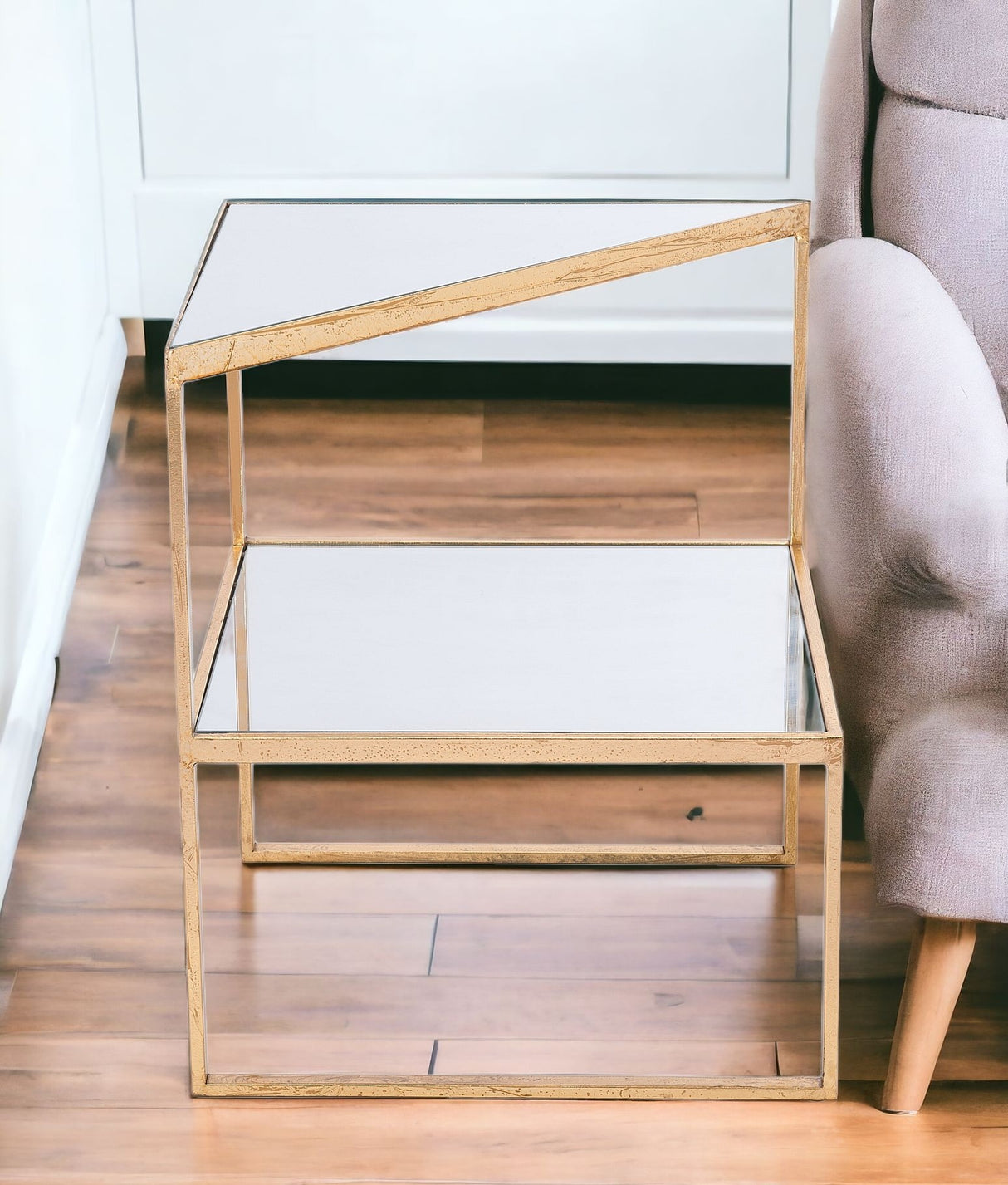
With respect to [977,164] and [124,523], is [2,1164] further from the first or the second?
[977,164]

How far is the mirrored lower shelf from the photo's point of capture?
3.82ft

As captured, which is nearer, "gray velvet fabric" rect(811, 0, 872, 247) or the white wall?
"gray velvet fabric" rect(811, 0, 872, 247)

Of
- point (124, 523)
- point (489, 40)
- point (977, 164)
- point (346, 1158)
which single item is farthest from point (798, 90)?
point (346, 1158)

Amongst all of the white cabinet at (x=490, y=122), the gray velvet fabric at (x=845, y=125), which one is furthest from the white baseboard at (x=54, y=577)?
the gray velvet fabric at (x=845, y=125)

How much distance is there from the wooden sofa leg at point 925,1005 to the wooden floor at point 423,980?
0.10 feet

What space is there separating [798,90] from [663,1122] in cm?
154

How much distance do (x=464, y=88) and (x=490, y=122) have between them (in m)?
0.06

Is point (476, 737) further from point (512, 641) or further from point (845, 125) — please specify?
point (845, 125)

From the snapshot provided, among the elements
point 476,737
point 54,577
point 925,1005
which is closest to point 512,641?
point 476,737

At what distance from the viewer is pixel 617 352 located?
7.69 ft

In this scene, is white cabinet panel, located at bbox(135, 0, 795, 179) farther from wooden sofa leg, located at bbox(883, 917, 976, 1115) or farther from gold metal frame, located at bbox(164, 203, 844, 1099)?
wooden sofa leg, located at bbox(883, 917, 976, 1115)

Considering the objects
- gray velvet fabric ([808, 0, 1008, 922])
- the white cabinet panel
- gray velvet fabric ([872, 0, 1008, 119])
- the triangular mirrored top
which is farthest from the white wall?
gray velvet fabric ([872, 0, 1008, 119])

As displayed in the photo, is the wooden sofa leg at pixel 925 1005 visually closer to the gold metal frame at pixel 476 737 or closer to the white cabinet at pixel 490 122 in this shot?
the gold metal frame at pixel 476 737

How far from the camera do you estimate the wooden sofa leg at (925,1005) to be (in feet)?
3.83
